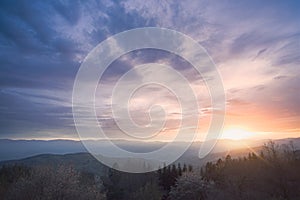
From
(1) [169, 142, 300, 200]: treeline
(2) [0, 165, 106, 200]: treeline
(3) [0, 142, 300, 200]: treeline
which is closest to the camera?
(2) [0, 165, 106, 200]: treeline

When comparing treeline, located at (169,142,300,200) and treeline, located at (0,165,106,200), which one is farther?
treeline, located at (169,142,300,200)

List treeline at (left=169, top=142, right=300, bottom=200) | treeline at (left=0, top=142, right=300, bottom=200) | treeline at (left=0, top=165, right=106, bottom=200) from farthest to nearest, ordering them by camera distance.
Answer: treeline at (left=169, top=142, right=300, bottom=200), treeline at (left=0, top=142, right=300, bottom=200), treeline at (left=0, top=165, right=106, bottom=200)

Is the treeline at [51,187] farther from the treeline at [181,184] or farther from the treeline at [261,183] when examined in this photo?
the treeline at [261,183]

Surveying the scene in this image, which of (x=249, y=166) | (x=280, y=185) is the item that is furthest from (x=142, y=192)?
(x=249, y=166)

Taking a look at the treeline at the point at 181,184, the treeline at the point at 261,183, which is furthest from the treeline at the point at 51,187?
the treeline at the point at 261,183

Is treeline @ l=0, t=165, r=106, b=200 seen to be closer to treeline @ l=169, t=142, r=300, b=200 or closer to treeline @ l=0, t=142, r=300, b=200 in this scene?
treeline @ l=0, t=142, r=300, b=200

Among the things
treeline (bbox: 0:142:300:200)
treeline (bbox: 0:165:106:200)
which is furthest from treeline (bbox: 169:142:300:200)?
treeline (bbox: 0:165:106:200)

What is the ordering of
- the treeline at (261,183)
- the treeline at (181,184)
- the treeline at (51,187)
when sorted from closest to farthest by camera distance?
1. the treeline at (51,187)
2. the treeline at (181,184)
3. the treeline at (261,183)

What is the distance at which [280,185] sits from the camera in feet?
169

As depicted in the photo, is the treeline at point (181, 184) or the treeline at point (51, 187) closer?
the treeline at point (51, 187)

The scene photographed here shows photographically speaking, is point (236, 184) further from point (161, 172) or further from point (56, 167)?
point (161, 172)

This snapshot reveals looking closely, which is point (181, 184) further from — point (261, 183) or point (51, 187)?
point (51, 187)

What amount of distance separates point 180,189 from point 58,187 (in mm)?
31865

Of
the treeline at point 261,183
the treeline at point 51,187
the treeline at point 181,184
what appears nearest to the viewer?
the treeline at point 51,187
